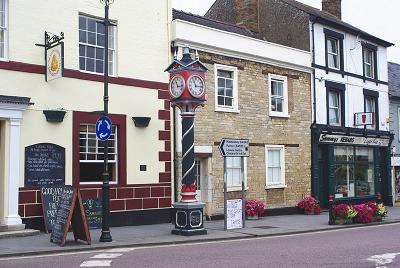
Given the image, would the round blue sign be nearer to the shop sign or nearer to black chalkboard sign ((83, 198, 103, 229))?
black chalkboard sign ((83, 198, 103, 229))

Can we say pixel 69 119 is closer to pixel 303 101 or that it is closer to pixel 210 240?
pixel 210 240

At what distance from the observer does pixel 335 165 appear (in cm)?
2528

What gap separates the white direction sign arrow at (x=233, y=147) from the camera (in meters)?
16.2

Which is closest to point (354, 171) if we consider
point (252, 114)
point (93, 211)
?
point (252, 114)

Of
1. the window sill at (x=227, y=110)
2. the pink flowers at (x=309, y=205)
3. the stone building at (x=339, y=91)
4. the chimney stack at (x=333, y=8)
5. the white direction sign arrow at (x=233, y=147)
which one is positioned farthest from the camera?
the chimney stack at (x=333, y=8)

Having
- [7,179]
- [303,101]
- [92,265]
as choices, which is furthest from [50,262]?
[303,101]

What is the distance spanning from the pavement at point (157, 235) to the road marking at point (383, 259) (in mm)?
4571

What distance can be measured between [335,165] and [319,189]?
1643mm

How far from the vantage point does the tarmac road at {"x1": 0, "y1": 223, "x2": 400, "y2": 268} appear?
10.1 meters

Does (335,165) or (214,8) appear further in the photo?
(214,8)

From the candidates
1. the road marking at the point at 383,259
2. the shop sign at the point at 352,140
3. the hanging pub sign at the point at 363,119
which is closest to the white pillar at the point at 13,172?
the road marking at the point at 383,259

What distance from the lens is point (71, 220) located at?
13.0 metres

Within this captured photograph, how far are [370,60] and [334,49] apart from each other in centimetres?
345

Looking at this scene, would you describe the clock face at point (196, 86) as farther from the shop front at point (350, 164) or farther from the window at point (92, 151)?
the shop front at point (350, 164)
